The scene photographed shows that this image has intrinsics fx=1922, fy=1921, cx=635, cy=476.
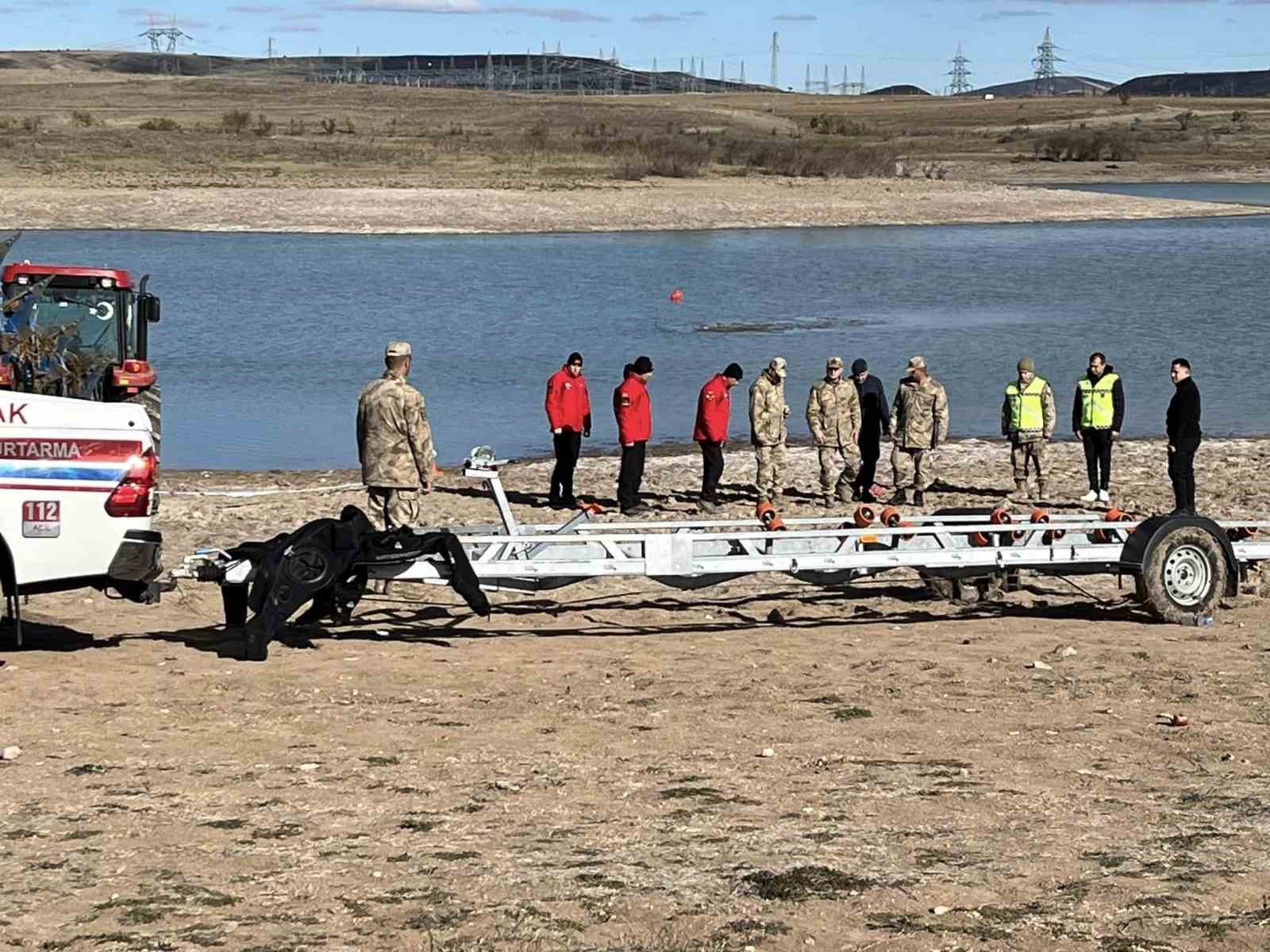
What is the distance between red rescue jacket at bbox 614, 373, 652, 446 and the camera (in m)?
17.2

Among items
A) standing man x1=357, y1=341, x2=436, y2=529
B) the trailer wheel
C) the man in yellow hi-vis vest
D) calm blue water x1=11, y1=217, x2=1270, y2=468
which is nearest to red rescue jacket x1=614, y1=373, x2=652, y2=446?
the man in yellow hi-vis vest

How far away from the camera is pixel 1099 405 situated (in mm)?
17531

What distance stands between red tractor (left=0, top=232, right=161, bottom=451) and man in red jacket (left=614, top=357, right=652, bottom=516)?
439 centimetres

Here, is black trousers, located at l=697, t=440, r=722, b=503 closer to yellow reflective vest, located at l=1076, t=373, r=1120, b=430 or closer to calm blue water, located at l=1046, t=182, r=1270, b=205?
yellow reflective vest, located at l=1076, t=373, r=1120, b=430

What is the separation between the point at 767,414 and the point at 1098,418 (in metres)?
3.09

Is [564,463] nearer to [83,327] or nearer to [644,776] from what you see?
[83,327]

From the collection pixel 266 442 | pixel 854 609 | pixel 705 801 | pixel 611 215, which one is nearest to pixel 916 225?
pixel 611 215

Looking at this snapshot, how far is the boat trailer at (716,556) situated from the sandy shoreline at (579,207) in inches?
1742

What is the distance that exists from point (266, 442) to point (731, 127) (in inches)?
3858

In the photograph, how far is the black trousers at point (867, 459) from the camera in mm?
18172

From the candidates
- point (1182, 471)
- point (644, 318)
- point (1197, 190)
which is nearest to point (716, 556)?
point (1182, 471)

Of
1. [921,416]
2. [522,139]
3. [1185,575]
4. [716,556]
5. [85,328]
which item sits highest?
[522,139]

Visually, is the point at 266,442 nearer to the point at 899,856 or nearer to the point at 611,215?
the point at 899,856

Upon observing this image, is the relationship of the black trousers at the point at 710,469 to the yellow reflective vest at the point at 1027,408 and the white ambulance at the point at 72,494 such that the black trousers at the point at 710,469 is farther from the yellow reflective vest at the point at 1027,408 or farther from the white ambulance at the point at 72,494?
the white ambulance at the point at 72,494
